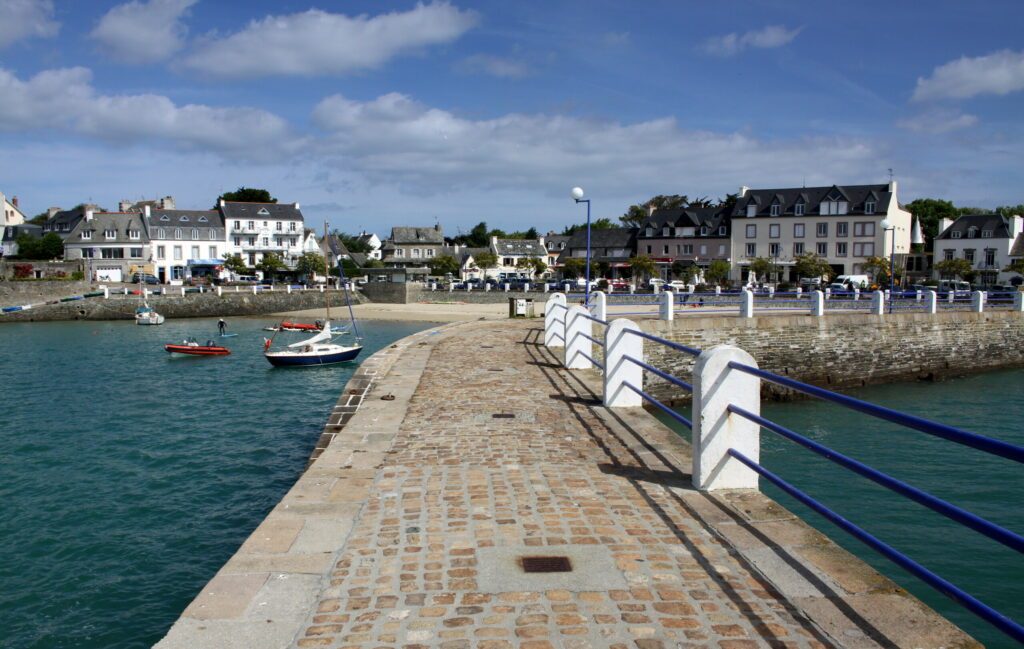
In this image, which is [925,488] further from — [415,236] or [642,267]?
[415,236]

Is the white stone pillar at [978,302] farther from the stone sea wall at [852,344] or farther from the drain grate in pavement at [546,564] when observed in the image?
the drain grate in pavement at [546,564]

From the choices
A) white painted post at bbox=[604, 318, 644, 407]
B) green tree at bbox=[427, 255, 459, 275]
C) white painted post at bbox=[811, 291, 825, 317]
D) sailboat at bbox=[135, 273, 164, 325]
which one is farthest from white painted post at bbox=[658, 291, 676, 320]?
green tree at bbox=[427, 255, 459, 275]

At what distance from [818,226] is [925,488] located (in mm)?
62322

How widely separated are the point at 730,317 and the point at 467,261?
77.5m

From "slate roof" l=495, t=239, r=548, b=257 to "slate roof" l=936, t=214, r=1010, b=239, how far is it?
4952 cm

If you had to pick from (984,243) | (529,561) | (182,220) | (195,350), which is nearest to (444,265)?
(182,220)

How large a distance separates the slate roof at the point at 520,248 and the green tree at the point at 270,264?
97.9 feet

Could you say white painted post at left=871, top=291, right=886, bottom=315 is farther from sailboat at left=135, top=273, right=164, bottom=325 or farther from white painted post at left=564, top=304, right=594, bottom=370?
sailboat at left=135, top=273, right=164, bottom=325

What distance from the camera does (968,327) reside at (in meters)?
31.1

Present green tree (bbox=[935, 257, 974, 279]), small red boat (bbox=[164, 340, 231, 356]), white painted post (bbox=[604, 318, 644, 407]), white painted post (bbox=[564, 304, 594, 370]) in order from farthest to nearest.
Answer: green tree (bbox=[935, 257, 974, 279]) < small red boat (bbox=[164, 340, 231, 356]) < white painted post (bbox=[564, 304, 594, 370]) < white painted post (bbox=[604, 318, 644, 407])

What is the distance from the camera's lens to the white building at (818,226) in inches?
2717

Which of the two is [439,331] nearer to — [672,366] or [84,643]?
[672,366]

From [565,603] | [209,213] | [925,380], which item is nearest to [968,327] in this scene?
[925,380]

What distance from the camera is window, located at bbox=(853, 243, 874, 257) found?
6912 centimetres
